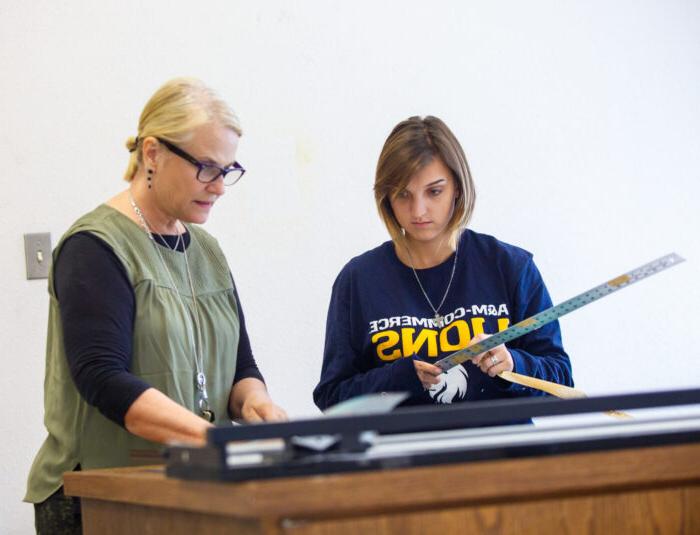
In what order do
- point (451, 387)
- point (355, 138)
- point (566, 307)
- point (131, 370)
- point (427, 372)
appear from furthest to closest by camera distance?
point (355, 138) < point (451, 387) < point (427, 372) < point (131, 370) < point (566, 307)

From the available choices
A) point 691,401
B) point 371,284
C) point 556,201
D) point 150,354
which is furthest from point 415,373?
point 556,201

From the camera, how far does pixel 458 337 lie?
73.5 inches

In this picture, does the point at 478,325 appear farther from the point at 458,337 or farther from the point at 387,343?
the point at 387,343

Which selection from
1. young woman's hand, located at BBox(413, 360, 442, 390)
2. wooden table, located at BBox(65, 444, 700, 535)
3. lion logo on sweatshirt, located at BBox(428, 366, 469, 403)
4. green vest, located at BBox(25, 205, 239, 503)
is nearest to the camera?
wooden table, located at BBox(65, 444, 700, 535)

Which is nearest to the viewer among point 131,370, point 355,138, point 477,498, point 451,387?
point 477,498

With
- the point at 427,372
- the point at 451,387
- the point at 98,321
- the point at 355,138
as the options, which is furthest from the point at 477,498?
the point at 355,138

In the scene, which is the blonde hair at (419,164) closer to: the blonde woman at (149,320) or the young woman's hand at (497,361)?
the young woman's hand at (497,361)

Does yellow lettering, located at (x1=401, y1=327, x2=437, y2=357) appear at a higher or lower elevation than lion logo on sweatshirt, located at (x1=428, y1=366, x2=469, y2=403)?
higher

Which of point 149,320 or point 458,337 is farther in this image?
point 458,337

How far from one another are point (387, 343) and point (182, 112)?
58 centimetres

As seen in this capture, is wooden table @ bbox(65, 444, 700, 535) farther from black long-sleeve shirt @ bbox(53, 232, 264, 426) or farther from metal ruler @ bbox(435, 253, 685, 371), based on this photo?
black long-sleeve shirt @ bbox(53, 232, 264, 426)

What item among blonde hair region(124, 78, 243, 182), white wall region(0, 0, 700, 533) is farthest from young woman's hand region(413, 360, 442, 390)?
white wall region(0, 0, 700, 533)

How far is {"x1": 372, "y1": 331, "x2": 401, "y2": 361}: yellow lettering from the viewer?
1887 mm

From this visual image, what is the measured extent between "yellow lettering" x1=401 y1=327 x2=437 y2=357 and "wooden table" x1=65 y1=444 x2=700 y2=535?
964mm
